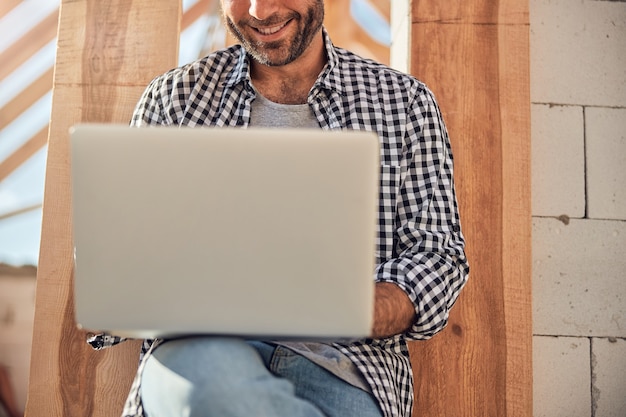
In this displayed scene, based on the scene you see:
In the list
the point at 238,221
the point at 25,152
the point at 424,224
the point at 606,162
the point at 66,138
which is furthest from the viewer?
the point at 25,152

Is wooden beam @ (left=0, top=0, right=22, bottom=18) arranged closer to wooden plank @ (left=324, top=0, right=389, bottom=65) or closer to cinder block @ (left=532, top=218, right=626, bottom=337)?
wooden plank @ (left=324, top=0, right=389, bottom=65)

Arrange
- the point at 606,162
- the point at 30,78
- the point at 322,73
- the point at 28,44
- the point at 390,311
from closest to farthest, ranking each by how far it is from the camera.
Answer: the point at 390,311 → the point at 322,73 → the point at 606,162 → the point at 28,44 → the point at 30,78

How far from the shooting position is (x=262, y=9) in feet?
5.13

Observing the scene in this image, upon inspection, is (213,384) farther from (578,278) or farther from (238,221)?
(578,278)

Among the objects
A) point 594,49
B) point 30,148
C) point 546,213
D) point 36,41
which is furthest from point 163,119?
point 30,148

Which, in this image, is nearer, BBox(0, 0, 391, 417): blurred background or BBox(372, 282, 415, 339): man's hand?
BBox(372, 282, 415, 339): man's hand

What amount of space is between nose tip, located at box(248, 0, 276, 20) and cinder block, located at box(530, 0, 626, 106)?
706mm

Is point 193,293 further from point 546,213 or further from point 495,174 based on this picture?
point 546,213

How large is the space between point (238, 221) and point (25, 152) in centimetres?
441

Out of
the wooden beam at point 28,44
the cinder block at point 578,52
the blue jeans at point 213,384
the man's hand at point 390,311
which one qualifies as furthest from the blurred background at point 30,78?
the blue jeans at point 213,384

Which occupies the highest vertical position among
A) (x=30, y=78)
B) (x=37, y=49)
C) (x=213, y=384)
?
(x=37, y=49)

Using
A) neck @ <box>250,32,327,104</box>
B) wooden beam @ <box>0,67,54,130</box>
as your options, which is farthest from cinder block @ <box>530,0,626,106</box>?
wooden beam @ <box>0,67,54,130</box>

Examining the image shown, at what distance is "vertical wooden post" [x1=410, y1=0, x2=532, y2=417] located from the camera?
160 centimetres

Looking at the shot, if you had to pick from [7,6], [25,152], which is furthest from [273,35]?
[25,152]
